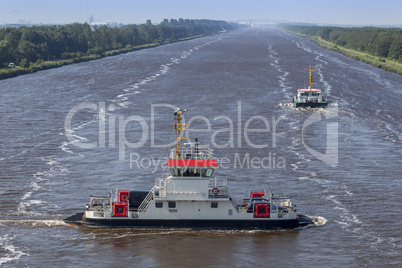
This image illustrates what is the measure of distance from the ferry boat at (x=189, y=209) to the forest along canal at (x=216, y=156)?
63cm

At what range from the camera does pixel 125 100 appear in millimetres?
90188

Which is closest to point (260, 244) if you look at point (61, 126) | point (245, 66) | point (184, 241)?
point (184, 241)

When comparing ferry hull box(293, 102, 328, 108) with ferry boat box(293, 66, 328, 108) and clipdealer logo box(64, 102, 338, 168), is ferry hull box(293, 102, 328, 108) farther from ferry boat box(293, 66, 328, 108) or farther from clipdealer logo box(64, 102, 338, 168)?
clipdealer logo box(64, 102, 338, 168)

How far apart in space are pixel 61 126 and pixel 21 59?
7678 cm

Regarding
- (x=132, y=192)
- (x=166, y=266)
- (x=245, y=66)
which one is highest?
(x=245, y=66)

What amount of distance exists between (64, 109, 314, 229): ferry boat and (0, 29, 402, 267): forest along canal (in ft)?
2.06

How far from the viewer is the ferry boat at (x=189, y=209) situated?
37.2m

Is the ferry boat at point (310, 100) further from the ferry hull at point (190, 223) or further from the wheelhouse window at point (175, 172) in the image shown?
the wheelhouse window at point (175, 172)

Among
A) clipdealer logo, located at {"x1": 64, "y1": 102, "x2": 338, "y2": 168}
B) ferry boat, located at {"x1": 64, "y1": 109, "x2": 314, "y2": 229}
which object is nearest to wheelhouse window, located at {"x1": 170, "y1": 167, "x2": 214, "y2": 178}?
ferry boat, located at {"x1": 64, "y1": 109, "x2": 314, "y2": 229}

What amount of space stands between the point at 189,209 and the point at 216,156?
20.3 metres

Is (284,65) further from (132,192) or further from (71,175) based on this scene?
(132,192)

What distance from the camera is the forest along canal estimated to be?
35.8 meters

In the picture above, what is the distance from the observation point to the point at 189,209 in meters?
37.6

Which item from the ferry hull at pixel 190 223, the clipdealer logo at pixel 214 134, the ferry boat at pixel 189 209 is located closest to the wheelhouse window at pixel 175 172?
the ferry boat at pixel 189 209
